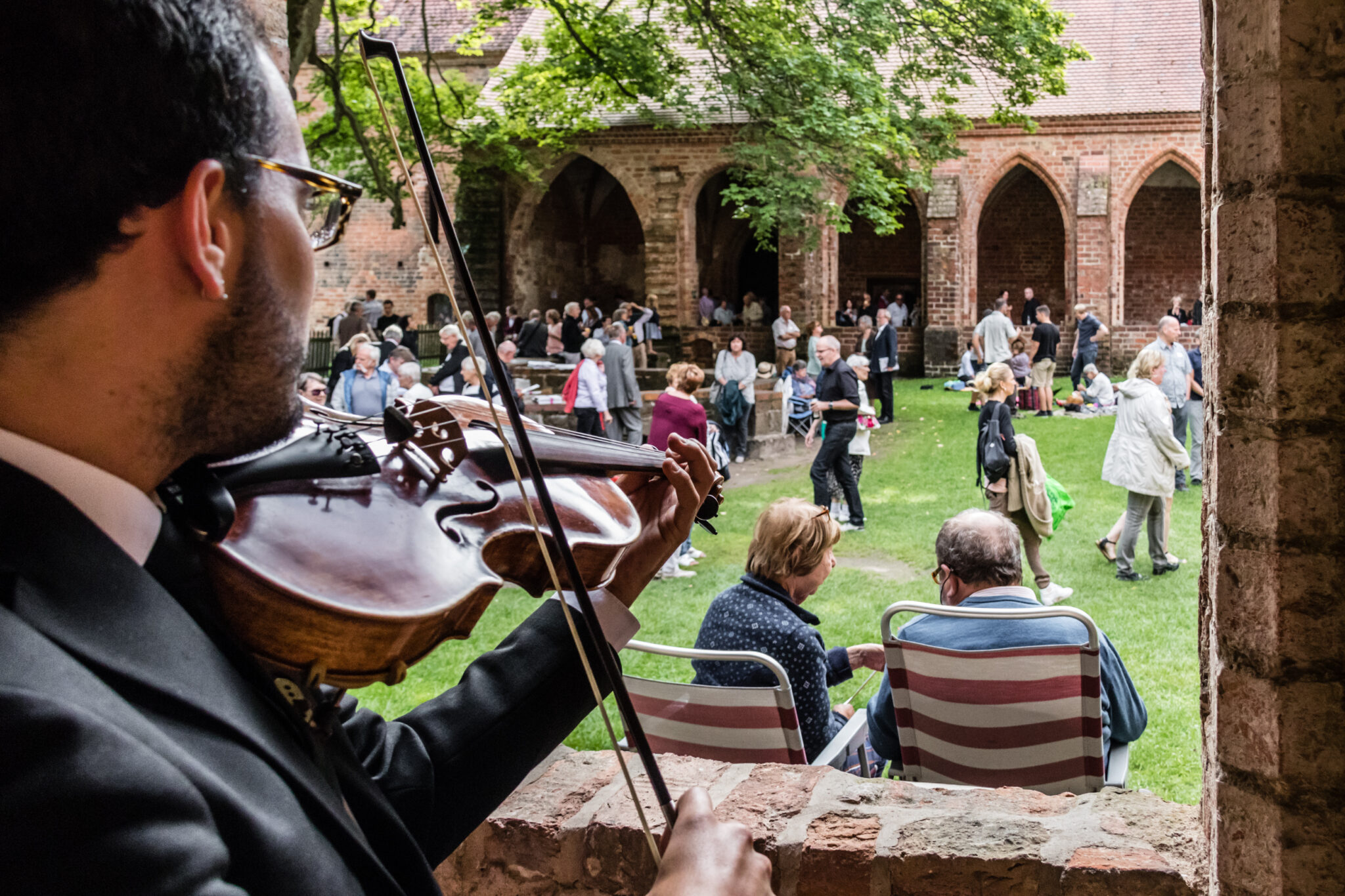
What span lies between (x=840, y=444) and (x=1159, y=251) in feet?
65.2

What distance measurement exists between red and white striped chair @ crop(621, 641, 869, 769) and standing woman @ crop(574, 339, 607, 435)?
796cm

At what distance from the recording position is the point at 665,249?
22922 millimetres

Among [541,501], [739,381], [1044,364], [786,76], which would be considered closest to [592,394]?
[739,381]

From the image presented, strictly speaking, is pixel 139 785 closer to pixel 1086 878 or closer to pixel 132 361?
pixel 132 361

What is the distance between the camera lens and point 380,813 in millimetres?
1065

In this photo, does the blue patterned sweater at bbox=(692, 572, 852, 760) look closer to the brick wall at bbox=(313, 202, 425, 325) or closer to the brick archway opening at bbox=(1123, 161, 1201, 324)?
the brick archway opening at bbox=(1123, 161, 1201, 324)

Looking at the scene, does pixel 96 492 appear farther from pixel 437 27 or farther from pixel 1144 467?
pixel 437 27

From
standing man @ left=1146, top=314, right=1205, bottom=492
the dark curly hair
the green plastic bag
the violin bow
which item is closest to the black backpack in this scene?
the green plastic bag

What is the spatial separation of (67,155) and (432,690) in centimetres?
514

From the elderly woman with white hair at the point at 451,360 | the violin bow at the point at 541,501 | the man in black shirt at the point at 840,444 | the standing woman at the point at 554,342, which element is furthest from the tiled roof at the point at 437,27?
the violin bow at the point at 541,501

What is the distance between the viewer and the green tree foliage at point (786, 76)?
1270 cm

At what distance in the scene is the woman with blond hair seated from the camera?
141 inches

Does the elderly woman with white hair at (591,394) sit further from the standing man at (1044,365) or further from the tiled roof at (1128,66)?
the tiled roof at (1128,66)

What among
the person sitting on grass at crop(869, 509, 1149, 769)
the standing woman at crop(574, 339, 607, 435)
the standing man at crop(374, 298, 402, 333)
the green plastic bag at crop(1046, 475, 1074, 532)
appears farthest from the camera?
the standing man at crop(374, 298, 402, 333)
